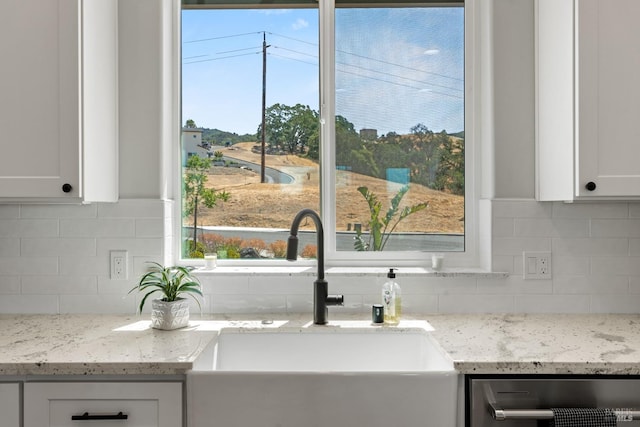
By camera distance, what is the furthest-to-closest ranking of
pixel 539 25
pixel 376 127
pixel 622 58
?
pixel 376 127 → pixel 539 25 → pixel 622 58

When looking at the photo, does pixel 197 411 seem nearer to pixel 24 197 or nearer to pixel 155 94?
pixel 24 197

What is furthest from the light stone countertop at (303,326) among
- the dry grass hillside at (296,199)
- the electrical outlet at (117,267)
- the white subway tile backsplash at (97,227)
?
the dry grass hillside at (296,199)

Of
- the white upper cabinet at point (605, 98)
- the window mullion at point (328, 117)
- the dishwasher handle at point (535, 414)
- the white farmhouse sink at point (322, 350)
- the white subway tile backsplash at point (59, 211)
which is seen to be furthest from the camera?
the window mullion at point (328, 117)

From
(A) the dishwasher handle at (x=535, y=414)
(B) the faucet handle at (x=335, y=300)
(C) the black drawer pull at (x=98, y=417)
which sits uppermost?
(B) the faucet handle at (x=335, y=300)

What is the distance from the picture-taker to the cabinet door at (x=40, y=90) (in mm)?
1757

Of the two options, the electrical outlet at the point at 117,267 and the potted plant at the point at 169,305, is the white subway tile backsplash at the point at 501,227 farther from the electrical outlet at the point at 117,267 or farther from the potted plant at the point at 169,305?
the electrical outlet at the point at 117,267

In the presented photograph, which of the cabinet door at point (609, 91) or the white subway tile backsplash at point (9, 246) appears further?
the white subway tile backsplash at point (9, 246)

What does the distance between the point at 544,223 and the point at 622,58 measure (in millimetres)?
667

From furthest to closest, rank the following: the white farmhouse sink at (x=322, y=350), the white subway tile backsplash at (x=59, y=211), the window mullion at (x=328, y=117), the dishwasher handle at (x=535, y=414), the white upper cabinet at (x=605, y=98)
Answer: the window mullion at (x=328, y=117) < the white subway tile backsplash at (x=59, y=211) < the white farmhouse sink at (x=322, y=350) < the white upper cabinet at (x=605, y=98) < the dishwasher handle at (x=535, y=414)

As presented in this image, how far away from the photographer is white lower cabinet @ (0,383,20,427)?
57.5 inches

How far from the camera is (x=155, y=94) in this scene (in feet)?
6.98

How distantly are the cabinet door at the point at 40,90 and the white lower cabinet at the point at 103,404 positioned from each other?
25.2 inches

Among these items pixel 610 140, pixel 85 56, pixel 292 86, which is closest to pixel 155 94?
pixel 85 56

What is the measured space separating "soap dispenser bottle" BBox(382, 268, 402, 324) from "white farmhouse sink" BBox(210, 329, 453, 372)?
0.31ft
